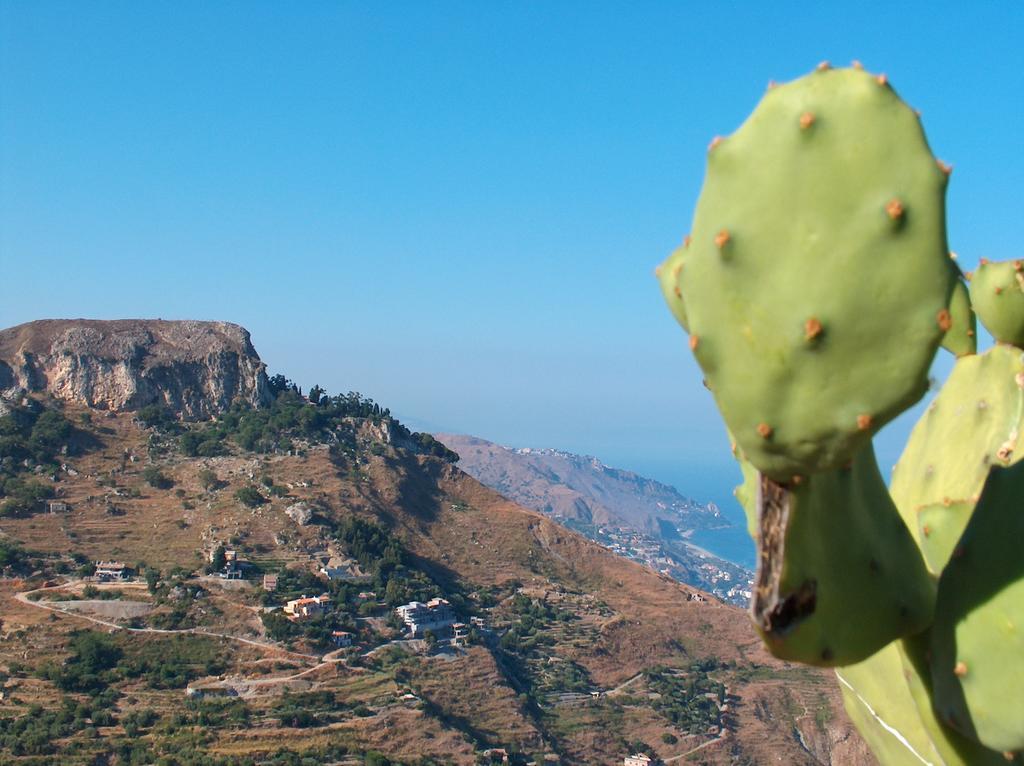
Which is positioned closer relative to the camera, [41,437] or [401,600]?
[401,600]

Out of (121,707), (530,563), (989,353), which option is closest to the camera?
(989,353)

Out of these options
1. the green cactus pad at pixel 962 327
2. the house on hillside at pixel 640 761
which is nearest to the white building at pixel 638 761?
the house on hillside at pixel 640 761

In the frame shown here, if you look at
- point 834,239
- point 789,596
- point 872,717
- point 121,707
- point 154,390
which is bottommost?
point 121,707

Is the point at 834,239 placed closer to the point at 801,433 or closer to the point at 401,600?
the point at 801,433

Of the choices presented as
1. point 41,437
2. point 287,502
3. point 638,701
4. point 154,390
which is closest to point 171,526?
point 287,502

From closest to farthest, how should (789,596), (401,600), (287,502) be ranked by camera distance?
1. (789,596)
2. (401,600)
3. (287,502)

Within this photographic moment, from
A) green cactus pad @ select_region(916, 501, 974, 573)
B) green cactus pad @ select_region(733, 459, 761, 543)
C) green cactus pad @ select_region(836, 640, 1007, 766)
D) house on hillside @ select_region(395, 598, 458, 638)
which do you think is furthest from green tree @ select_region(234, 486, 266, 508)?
green cactus pad @ select_region(916, 501, 974, 573)

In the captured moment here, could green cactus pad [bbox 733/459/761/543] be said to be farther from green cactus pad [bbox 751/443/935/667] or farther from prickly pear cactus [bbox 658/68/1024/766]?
green cactus pad [bbox 751/443/935/667]

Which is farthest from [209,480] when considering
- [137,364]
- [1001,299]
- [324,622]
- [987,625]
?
[987,625]
